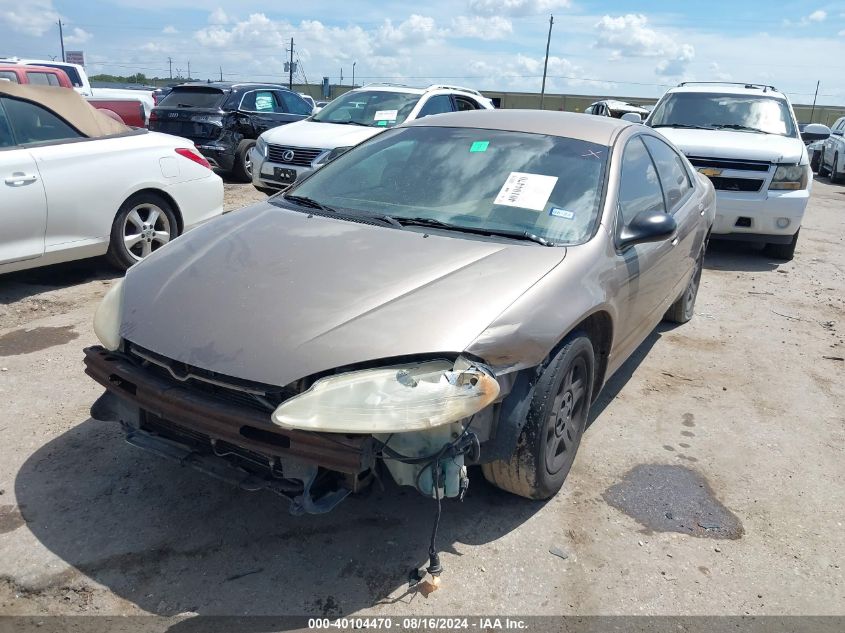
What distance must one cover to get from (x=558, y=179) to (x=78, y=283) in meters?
4.39

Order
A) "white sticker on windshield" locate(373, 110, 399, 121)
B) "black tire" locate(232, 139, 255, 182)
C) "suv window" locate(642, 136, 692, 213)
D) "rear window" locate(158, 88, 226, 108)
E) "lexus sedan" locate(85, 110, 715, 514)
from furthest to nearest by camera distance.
Result: 1. "rear window" locate(158, 88, 226, 108)
2. "black tire" locate(232, 139, 255, 182)
3. "white sticker on windshield" locate(373, 110, 399, 121)
4. "suv window" locate(642, 136, 692, 213)
5. "lexus sedan" locate(85, 110, 715, 514)

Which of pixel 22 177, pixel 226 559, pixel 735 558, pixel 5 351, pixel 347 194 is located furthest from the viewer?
pixel 22 177

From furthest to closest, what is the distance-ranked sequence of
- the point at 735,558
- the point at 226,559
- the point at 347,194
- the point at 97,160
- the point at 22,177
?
the point at 97,160, the point at 22,177, the point at 347,194, the point at 735,558, the point at 226,559

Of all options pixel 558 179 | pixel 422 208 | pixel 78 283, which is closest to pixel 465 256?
pixel 422 208

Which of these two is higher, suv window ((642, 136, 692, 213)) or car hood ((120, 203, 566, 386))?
suv window ((642, 136, 692, 213))

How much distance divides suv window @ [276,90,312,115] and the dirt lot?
9226mm

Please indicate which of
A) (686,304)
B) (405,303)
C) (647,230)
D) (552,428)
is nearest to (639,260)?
(647,230)

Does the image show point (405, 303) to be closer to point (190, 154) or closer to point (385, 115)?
point (190, 154)

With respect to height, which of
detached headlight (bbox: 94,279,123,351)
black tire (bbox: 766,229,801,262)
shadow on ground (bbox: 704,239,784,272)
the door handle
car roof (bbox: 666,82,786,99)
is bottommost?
Answer: shadow on ground (bbox: 704,239,784,272)

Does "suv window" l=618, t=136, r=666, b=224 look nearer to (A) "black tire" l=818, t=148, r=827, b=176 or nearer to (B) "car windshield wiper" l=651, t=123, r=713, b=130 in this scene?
(B) "car windshield wiper" l=651, t=123, r=713, b=130

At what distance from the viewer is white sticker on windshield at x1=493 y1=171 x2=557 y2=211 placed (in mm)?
3328

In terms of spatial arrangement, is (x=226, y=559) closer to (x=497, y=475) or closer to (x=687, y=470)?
(x=497, y=475)

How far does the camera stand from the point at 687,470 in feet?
11.6

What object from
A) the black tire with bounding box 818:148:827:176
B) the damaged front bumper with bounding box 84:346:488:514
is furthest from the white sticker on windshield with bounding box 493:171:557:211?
the black tire with bounding box 818:148:827:176
